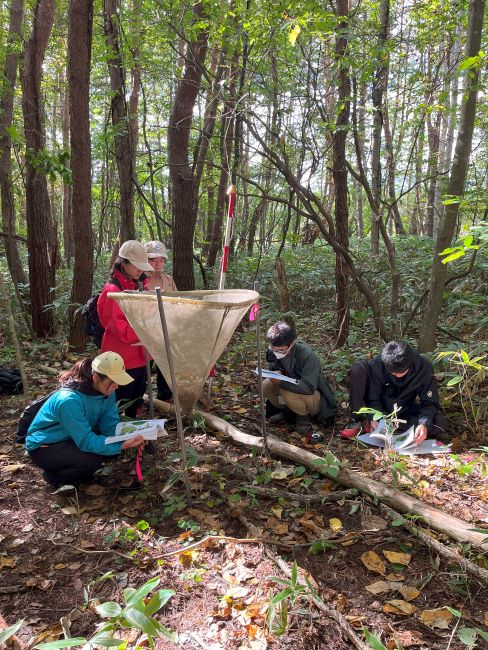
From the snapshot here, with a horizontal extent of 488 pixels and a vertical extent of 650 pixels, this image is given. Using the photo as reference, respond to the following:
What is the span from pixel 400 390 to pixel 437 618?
6.93ft

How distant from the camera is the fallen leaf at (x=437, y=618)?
2.12 meters

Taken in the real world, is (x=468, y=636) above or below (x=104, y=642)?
below

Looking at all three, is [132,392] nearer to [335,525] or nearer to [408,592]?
[335,525]

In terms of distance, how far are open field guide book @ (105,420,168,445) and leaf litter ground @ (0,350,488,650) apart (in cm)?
34

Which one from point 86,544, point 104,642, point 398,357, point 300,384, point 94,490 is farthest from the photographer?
point 300,384

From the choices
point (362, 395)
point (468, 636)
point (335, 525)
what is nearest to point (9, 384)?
point (362, 395)

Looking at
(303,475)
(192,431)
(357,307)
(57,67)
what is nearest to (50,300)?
(192,431)

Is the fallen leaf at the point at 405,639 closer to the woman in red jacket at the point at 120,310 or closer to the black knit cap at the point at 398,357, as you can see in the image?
the black knit cap at the point at 398,357

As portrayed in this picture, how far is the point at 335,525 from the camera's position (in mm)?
2844

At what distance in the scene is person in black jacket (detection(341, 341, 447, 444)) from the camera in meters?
3.81

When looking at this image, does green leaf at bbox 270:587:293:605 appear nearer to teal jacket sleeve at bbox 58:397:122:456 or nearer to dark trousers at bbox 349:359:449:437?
teal jacket sleeve at bbox 58:397:122:456

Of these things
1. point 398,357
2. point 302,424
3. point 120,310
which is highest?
point 120,310

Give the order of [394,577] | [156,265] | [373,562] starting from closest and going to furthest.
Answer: [394,577] → [373,562] → [156,265]

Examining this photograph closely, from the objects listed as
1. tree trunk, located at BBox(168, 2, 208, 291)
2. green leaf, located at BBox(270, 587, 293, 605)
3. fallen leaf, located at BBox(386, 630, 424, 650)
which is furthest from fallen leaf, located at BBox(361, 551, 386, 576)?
tree trunk, located at BBox(168, 2, 208, 291)
